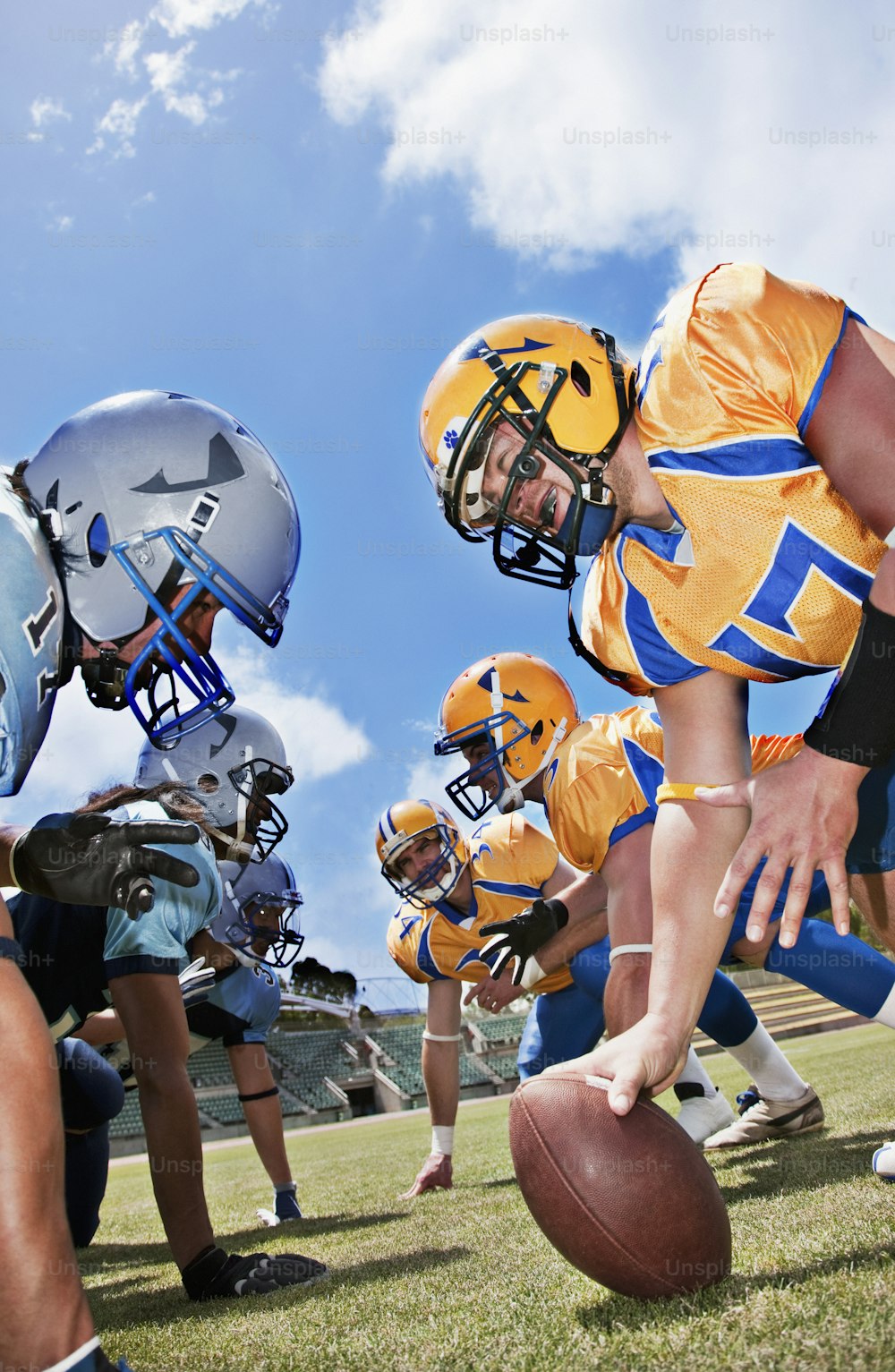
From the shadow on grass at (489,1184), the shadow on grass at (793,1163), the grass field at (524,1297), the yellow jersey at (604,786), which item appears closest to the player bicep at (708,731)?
the yellow jersey at (604,786)

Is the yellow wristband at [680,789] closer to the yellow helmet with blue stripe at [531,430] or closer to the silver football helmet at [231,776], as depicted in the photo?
the yellow helmet with blue stripe at [531,430]

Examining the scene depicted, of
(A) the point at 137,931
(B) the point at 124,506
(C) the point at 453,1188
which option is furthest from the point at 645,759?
(C) the point at 453,1188

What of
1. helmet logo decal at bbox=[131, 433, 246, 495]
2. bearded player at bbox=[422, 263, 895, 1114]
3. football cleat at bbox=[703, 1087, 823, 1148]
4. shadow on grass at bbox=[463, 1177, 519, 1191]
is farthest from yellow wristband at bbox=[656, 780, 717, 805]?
shadow on grass at bbox=[463, 1177, 519, 1191]

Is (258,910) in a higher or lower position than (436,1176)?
higher

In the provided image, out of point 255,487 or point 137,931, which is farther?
point 137,931

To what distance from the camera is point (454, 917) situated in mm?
6238

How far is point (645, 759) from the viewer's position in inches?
145

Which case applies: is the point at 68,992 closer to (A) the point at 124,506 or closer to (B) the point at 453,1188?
(A) the point at 124,506

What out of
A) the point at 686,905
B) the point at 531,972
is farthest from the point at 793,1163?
the point at 686,905

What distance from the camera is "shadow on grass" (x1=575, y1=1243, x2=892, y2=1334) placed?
1747mm

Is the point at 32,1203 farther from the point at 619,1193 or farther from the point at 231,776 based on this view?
the point at 231,776

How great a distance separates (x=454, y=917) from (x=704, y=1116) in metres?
1.91

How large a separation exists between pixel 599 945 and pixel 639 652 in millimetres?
2574

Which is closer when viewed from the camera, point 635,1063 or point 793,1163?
point 635,1063
